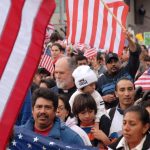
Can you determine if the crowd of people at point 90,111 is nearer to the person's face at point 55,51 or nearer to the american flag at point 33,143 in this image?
the american flag at point 33,143

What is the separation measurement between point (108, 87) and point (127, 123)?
3.16m

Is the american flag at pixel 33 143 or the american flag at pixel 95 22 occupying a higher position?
the american flag at pixel 95 22

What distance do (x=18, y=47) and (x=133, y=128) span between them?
160 cm

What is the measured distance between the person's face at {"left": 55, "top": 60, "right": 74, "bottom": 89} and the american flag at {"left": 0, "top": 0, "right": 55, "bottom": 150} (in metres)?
3.31

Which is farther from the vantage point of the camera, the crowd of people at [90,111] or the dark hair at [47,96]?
the dark hair at [47,96]

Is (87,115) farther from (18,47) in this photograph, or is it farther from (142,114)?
(18,47)

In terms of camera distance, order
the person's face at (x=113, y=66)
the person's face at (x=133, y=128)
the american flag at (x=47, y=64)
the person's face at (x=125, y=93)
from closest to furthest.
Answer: the person's face at (x=133, y=128) < the person's face at (x=125, y=93) < the person's face at (x=113, y=66) < the american flag at (x=47, y=64)

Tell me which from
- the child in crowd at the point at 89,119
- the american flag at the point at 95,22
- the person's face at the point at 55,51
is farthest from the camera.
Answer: the person's face at the point at 55,51

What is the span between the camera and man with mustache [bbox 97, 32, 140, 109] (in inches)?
312

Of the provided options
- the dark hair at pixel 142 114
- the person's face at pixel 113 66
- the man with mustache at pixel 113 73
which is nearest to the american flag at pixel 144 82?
the man with mustache at pixel 113 73

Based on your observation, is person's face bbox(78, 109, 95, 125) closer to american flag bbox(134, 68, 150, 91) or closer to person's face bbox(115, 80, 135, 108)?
person's face bbox(115, 80, 135, 108)

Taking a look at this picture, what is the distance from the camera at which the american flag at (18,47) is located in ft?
12.1

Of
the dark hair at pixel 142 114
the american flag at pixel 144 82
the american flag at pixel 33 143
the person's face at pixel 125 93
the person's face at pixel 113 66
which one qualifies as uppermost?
the person's face at pixel 113 66

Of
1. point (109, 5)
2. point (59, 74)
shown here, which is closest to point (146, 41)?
point (109, 5)
